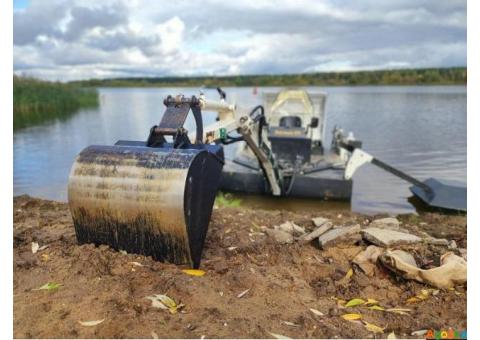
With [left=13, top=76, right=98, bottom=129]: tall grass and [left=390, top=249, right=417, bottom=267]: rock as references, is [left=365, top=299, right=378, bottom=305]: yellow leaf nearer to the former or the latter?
[left=390, top=249, right=417, bottom=267]: rock

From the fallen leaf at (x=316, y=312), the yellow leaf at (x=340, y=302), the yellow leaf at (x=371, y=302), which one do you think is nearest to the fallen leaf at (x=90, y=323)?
the fallen leaf at (x=316, y=312)

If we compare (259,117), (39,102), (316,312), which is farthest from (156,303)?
(39,102)

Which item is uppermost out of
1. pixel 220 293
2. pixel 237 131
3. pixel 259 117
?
pixel 259 117

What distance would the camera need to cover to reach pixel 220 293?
3.43 m

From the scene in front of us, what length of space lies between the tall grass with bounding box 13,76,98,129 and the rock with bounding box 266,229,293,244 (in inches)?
900

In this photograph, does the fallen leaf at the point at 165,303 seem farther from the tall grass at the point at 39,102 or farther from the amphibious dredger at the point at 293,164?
the tall grass at the point at 39,102

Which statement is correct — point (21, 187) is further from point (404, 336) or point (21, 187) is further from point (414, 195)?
point (404, 336)

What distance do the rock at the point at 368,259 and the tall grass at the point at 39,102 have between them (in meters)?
24.0

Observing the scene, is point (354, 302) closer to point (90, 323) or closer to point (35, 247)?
point (90, 323)

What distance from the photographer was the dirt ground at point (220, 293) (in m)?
2.88

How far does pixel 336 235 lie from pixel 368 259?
1.43 ft

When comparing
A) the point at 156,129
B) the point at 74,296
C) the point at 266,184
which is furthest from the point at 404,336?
the point at 266,184

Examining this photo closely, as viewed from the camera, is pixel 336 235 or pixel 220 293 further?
pixel 336 235

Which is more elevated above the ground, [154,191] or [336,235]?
[154,191]
